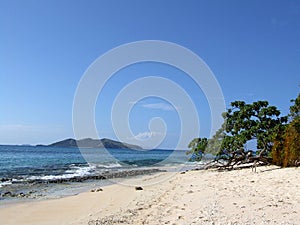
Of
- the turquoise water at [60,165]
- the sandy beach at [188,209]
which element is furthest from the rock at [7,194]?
the turquoise water at [60,165]

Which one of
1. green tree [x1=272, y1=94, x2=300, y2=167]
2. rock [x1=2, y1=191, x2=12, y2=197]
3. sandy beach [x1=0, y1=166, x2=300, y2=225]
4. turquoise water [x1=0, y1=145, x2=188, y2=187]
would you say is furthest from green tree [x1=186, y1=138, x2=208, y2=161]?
rock [x1=2, y1=191, x2=12, y2=197]

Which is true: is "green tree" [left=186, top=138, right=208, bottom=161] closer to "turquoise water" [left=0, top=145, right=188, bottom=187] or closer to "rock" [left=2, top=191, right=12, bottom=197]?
"turquoise water" [left=0, top=145, right=188, bottom=187]

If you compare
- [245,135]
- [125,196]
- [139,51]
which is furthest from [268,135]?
[125,196]

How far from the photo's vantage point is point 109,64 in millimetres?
13969

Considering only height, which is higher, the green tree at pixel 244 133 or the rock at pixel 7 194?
the green tree at pixel 244 133

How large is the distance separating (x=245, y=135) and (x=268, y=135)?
138 cm

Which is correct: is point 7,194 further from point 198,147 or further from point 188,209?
point 198,147

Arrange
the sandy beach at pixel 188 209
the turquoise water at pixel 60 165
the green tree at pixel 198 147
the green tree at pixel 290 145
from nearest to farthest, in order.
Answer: the sandy beach at pixel 188 209, the green tree at pixel 290 145, the turquoise water at pixel 60 165, the green tree at pixel 198 147

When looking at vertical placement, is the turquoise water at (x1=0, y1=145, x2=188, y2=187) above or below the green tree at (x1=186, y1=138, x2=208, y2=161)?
below

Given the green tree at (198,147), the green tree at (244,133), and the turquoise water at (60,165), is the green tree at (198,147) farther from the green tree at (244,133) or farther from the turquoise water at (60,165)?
the turquoise water at (60,165)

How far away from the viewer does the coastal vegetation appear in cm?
1470

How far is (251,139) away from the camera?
18.2 metres

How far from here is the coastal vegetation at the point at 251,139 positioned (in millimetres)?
14695

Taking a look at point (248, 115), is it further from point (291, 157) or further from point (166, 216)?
point (166, 216)
